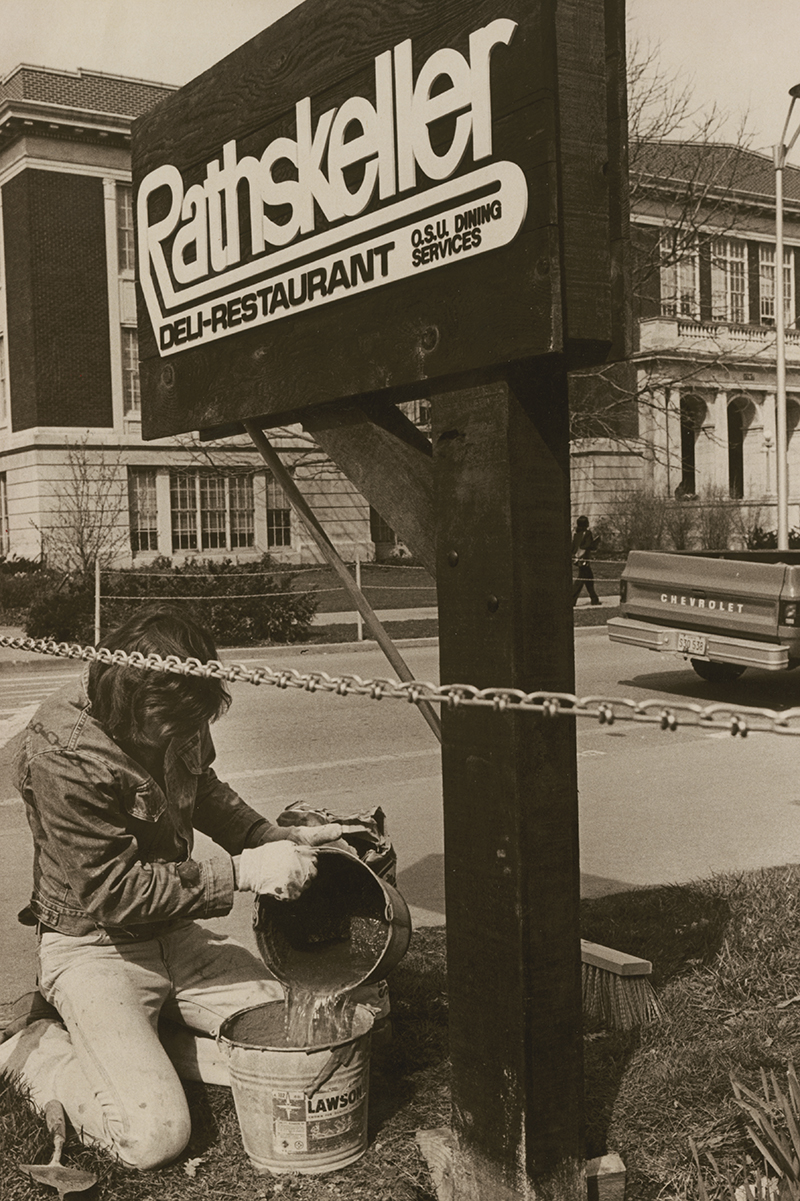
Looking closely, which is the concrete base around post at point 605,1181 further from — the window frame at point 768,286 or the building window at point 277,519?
the window frame at point 768,286

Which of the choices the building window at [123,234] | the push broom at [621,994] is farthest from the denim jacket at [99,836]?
the building window at [123,234]

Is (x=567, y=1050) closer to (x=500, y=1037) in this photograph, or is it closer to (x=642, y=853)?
(x=500, y=1037)

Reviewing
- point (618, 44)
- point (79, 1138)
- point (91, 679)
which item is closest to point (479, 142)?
point (618, 44)

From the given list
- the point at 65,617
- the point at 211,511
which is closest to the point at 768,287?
the point at 211,511

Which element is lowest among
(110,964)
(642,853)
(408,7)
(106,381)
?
(642,853)

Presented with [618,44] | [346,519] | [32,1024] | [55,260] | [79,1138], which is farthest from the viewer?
[346,519]

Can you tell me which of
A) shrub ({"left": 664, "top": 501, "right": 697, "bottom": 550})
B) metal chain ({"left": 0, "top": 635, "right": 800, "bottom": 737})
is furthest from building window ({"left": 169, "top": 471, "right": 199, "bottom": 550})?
metal chain ({"left": 0, "top": 635, "right": 800, "bottom": 737})

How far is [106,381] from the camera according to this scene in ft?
103

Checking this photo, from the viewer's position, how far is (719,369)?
38.8 m

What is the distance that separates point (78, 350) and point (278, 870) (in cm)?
2976

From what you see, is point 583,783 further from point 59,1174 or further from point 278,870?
point 59,1174

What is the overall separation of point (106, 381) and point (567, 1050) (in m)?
30.4

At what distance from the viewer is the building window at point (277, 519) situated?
112ft

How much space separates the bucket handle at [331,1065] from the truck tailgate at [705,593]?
8216mm
